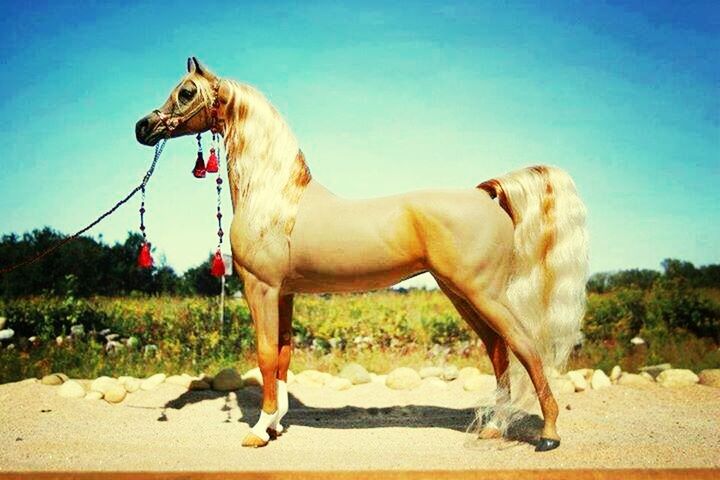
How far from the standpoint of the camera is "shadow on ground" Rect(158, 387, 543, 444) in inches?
183

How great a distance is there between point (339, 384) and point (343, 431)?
5.93 feet

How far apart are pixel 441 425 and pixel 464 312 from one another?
1.04m

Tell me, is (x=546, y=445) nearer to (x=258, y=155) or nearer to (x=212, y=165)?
(x=258, y=155)

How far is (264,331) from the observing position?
4078mm

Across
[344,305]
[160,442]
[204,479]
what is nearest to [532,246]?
[204,479]

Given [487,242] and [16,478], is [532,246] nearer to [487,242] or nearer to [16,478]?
[487,242]

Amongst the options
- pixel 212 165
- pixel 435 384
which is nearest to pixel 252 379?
pixel 435 384

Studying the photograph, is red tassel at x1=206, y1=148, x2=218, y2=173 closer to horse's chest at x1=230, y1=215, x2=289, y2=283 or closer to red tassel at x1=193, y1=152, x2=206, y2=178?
red tassel at x1=193, y1=152, x2=206, y2=178

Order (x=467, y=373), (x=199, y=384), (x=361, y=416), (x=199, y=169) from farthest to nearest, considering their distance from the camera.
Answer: (x=467, y=373) < (x=199, y=384) < (x=361, y=416) < (x=199, y=169)

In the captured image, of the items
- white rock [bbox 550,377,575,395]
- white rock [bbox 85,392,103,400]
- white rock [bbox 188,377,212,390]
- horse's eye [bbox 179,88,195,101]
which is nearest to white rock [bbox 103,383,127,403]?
white rock [bbox 85,392,103,400]

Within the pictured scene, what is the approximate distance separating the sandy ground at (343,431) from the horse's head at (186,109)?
2.25 metres

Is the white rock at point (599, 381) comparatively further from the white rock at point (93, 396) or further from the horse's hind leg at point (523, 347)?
the white rock at point (93, 396)

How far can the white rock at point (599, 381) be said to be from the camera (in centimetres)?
625

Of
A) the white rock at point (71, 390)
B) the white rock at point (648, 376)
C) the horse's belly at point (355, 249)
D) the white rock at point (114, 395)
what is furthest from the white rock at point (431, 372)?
the white rock at point (71, 390)
